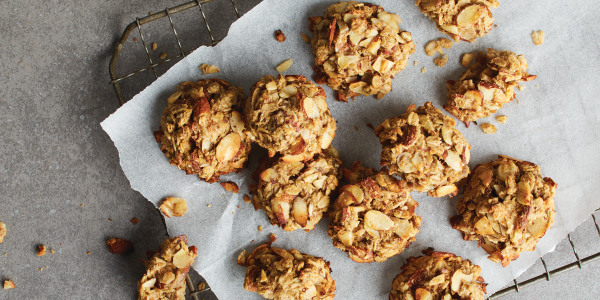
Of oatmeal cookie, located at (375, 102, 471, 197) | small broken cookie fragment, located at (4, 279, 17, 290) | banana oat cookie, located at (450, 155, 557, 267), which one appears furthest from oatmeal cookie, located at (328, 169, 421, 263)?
small broken cookie fragment, located at (4, 279, 17, 290)

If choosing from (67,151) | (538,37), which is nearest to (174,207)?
(67,151)

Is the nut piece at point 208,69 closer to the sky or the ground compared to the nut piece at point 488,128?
closer to the sky

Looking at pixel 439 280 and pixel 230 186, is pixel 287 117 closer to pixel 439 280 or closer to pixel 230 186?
pixel 230 186

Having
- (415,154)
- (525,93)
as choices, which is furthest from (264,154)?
(525,93)

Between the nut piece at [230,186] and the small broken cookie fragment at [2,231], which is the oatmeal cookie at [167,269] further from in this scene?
the small broken cookie fragment at [2,231]

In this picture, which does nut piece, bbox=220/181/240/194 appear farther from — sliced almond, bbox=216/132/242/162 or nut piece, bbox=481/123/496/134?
nut piece, bbox=481/123/496/134

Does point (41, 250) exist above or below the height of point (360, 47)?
below

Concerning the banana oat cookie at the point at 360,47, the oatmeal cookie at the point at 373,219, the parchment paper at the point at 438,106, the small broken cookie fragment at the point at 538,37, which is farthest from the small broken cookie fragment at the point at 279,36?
Result: the small broken cookie fragment at the point at 538,37
